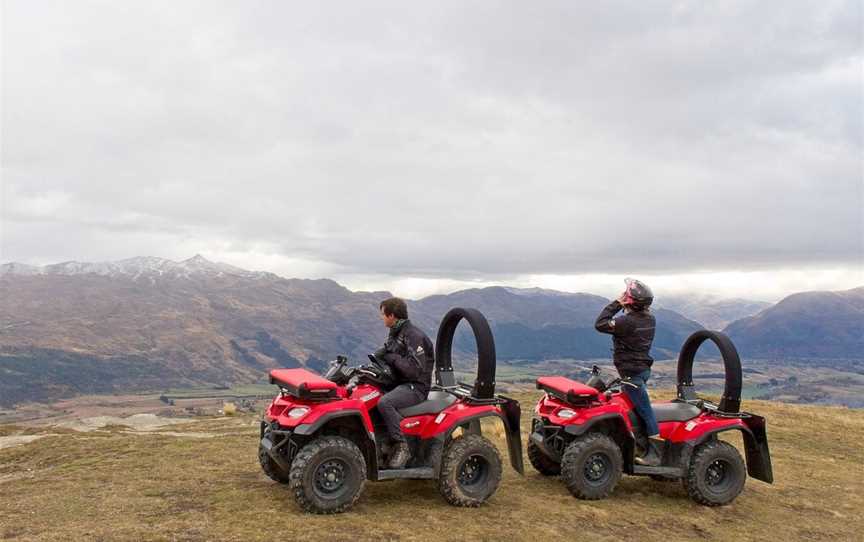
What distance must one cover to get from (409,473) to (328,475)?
139cm

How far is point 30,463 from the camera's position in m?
12.7

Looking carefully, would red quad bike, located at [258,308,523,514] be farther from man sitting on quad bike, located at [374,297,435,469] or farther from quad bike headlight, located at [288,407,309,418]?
man sitting on quad bike, located at [374,297,435,469]

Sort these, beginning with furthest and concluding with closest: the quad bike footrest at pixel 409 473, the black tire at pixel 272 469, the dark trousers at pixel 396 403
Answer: the black tire at pixel 272 469 → the dark trousers at pixel 396 403 → the quad bike footrest at pixel 409 473

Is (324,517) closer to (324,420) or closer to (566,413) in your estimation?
(324,420)

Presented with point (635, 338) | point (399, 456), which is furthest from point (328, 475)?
point (635, 338)

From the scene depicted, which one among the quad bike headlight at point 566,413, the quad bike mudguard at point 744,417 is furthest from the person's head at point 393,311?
the quad bike mudguard at point 744,417

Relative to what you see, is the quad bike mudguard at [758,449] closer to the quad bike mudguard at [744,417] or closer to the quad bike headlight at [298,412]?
the quad bike mudguard at [744,417]

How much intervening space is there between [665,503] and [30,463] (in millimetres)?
13330

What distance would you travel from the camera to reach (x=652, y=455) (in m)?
11.1

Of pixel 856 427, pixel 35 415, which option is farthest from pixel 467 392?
pixel 35 415

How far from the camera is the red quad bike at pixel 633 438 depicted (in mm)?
10227

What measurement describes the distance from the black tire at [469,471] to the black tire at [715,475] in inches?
149

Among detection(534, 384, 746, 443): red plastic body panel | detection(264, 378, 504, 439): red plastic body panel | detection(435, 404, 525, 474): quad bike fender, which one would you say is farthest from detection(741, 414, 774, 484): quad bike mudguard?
detection(264, 378, 504, 439): red plastic body panel

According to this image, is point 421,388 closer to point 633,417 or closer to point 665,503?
point 633,417
